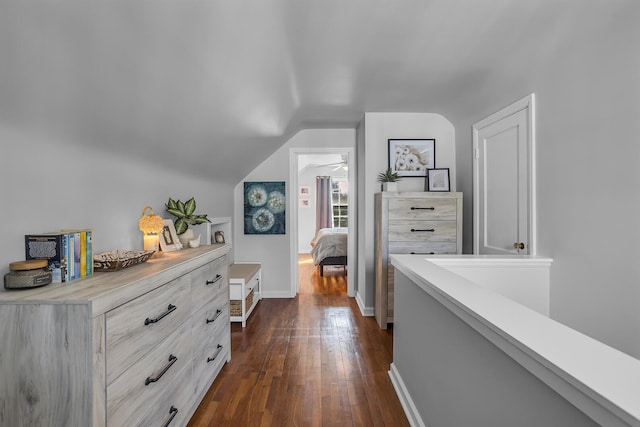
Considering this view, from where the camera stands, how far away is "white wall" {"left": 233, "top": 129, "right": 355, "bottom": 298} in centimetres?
405

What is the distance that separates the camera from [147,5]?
1.09 meters

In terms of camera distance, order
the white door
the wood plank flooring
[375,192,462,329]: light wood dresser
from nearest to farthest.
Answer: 1. the wood plank flooring
2. the white door
3. [375,192,462,329]: light wood dresser

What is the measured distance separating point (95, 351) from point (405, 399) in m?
1.63

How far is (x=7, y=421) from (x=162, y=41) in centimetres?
145

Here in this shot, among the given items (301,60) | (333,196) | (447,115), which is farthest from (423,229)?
(333,196)

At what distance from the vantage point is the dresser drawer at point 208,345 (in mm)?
1848

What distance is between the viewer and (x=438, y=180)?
3.42 m

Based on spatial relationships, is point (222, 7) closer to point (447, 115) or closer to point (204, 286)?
point (204, 286)

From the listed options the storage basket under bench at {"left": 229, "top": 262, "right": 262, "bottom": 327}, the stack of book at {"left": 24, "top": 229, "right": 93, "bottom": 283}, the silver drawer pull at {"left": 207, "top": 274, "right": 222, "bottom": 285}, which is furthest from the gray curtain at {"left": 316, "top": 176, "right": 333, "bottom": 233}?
the stack of book at {"left": 24, "top": 229, "right": 93, "bottom": 283}

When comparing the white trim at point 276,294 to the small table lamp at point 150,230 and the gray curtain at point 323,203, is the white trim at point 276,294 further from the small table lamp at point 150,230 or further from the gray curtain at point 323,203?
the gray curtain at point 323,203

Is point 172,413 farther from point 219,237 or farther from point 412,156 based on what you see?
point 412,156

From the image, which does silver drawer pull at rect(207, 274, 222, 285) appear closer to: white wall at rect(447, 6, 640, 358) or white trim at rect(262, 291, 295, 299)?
white trim at rect(262, 291, 295, 299)

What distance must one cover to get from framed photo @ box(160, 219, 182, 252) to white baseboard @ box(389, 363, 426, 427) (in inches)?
68.3

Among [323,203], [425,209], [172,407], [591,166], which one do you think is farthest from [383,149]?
[323,203]
